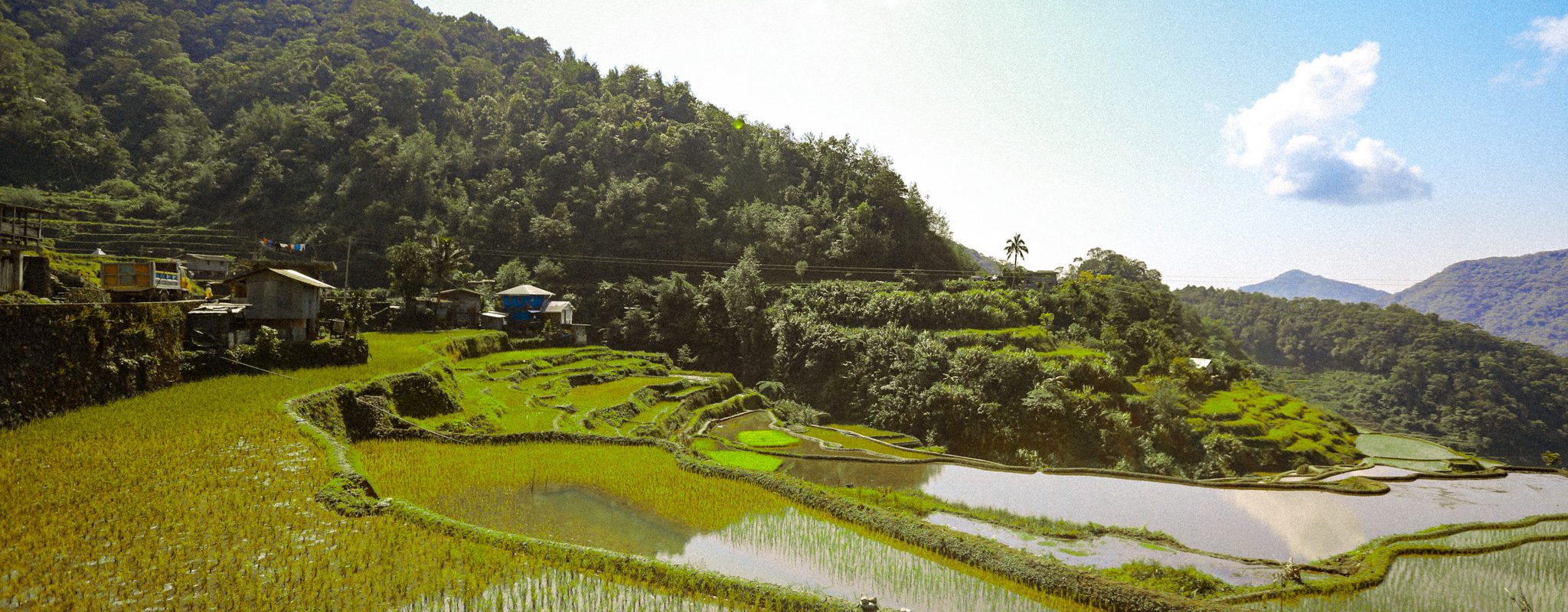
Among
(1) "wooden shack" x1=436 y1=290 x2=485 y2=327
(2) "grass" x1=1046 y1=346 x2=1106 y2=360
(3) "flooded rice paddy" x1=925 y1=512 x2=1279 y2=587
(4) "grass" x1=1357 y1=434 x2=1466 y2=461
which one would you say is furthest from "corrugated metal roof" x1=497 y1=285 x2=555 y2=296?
(4) "grass" x1=1357 y1=434 x2=1466 y2=461

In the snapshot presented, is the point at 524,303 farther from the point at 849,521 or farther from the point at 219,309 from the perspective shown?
Answer: the point at 849,521

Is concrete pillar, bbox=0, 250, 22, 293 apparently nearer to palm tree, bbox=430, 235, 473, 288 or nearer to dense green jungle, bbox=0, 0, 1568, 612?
dense green jungle, bbox=0, 0, 1568, 612

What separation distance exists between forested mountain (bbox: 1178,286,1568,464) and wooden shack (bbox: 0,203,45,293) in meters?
90.1

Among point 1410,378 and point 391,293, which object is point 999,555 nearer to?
point 391,293

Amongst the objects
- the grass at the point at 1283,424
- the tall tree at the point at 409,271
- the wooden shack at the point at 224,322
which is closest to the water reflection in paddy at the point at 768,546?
the wooden shack at the point at 224,322

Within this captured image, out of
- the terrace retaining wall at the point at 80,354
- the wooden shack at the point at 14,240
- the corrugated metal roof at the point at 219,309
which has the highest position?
the wooden shack at the point at 14,240

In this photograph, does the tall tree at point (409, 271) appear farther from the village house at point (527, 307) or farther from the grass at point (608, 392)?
the grass at point (608, 392)

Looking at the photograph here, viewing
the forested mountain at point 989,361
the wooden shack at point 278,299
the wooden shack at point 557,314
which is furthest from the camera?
the wooden shack at point 557,314

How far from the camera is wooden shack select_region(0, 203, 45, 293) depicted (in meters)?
19.9

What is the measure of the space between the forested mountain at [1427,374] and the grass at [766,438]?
208ft

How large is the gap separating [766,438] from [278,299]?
2069cm

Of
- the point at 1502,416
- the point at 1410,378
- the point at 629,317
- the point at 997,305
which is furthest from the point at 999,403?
the point at 1410,378

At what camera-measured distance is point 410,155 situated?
218 ft

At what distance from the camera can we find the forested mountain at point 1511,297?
13400cm
